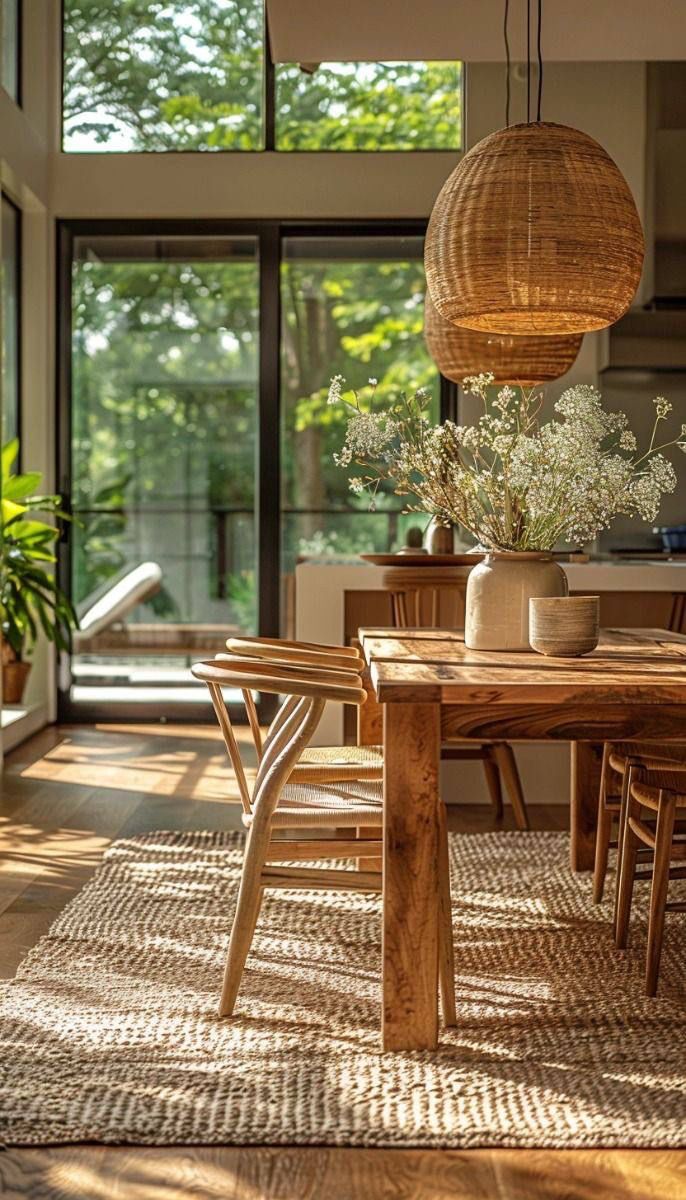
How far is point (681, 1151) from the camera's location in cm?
208

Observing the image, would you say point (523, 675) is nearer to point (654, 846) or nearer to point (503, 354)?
point (654, 846)

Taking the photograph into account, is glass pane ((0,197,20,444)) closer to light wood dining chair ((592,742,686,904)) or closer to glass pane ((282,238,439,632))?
glass pane ((282,238,439,632))

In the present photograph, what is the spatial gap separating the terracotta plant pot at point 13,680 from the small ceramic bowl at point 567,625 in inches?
158

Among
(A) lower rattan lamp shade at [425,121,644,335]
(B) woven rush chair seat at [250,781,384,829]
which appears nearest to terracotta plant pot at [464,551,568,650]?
(B) woven rush chair seat at [250,781,384,829]

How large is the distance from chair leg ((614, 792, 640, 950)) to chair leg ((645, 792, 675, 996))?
0.78 ft

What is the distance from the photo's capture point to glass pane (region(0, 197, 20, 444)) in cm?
642

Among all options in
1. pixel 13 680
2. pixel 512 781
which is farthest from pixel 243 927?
pixel 13 680

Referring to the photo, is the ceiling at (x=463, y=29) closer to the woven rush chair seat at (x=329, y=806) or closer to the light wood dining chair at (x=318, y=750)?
the light wood dining chair at (x=318, y=750)

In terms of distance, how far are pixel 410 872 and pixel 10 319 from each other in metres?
4.91

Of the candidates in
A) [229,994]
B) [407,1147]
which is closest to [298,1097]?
[407,1147]

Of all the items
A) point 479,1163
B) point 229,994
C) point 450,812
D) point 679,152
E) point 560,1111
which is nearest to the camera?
point 479,1163

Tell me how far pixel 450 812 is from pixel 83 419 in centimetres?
321

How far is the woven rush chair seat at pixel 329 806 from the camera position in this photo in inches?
102

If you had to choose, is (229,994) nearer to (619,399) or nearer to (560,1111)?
(560,1111)
